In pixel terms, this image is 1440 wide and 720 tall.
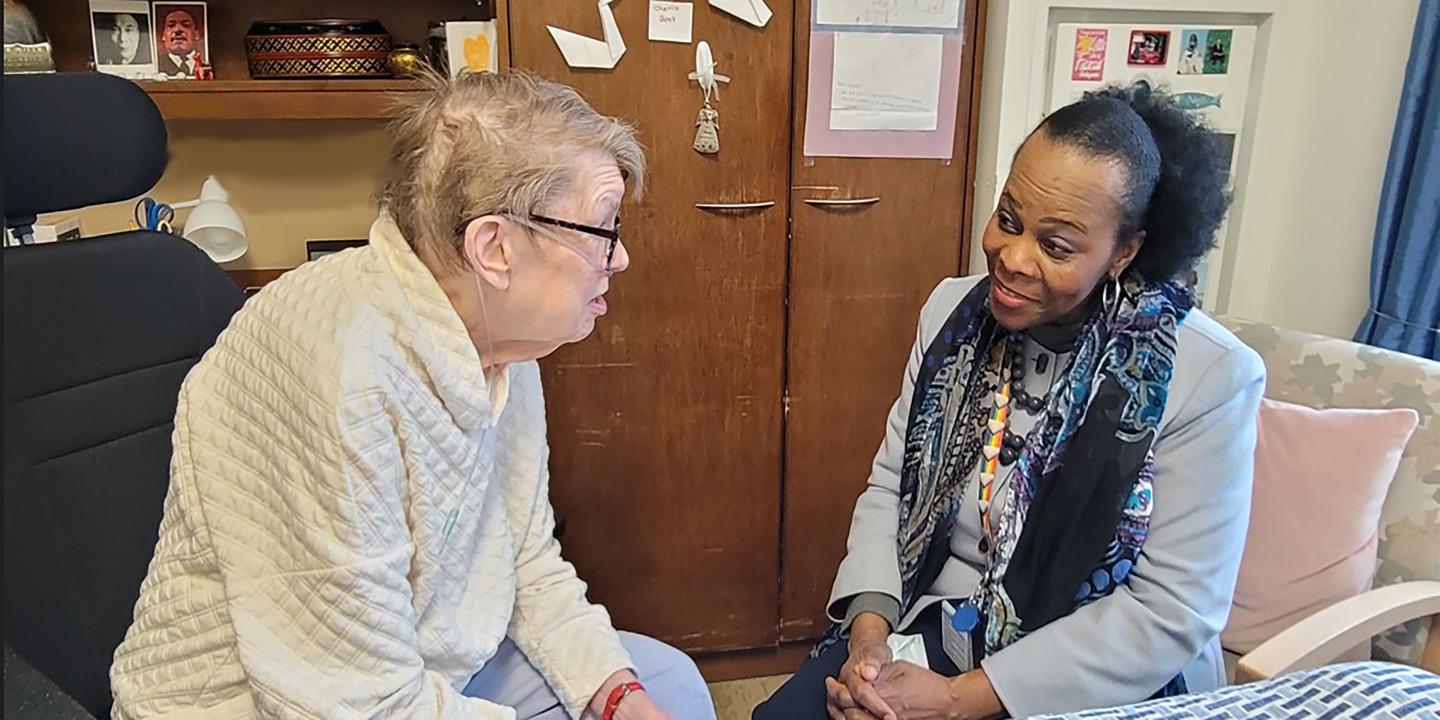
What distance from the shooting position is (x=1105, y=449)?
1241 millimetres

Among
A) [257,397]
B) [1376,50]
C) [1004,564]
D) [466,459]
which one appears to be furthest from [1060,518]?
[1376,50]

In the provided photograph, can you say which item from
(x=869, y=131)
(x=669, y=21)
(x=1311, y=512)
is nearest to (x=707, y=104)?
(x=669, y=21)

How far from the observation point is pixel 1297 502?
148 cm

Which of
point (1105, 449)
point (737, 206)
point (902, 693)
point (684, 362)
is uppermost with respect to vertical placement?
point (737, 206)

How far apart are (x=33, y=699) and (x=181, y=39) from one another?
1568mm

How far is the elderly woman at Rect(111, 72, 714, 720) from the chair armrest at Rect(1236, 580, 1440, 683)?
976 millimetres

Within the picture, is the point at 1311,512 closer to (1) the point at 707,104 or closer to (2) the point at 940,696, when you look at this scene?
(2) the point at 940,696

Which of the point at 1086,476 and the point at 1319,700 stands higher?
the point at 1086,476

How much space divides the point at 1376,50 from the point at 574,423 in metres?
1.75

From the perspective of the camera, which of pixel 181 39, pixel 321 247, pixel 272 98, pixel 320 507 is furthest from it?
pixel 321 247

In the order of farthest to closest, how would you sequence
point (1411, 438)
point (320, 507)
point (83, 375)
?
1. point (1411, 438)
2. point (83, 375)
3. point (320, 507)

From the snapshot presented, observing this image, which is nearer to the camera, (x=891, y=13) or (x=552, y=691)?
(x=552, y=691)

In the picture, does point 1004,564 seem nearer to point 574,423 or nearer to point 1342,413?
point 1342,413

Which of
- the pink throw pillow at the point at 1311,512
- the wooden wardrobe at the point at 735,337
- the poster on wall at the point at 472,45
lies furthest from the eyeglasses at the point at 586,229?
the pink throw pillow at the point at 1311,512
